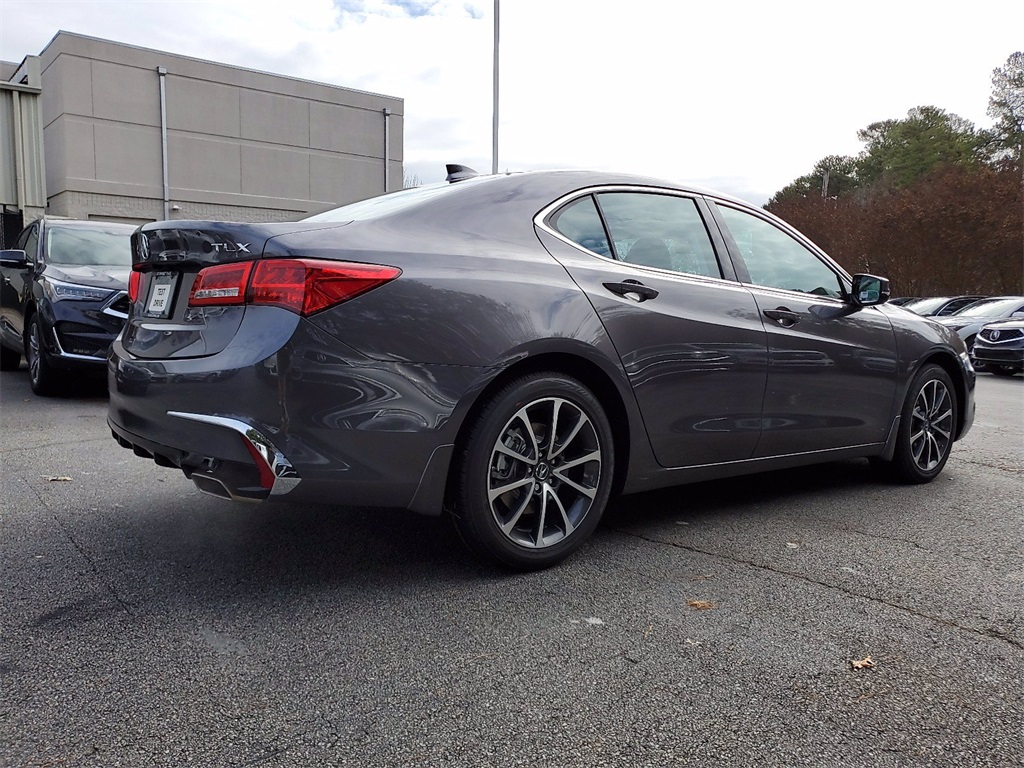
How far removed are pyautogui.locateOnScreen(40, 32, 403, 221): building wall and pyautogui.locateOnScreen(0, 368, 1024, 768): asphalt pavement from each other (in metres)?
25.8

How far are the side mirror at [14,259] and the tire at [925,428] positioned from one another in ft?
24.4

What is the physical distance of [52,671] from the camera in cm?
241

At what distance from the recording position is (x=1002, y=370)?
1512 cm

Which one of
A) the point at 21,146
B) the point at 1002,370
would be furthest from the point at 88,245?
the point at 1002,370

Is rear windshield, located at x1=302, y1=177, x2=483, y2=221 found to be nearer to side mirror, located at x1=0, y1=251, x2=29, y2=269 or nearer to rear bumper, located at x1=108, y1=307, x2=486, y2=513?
rear bumper, located at x1=108, y1=307, x2=486, y2=513

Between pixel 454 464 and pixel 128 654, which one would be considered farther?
pixel 454 464

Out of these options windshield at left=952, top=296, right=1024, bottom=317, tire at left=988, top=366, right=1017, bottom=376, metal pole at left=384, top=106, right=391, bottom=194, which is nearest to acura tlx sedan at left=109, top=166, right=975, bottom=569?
tire at left=988, top=366, right=1017, bottom=376

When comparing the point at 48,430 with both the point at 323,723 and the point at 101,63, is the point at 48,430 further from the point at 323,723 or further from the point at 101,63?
the point at 101,63

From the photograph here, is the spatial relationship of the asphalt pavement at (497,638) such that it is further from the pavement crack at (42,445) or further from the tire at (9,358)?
the tire at (9,358)

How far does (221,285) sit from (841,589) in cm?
244

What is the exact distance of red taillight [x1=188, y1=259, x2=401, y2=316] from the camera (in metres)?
2.81

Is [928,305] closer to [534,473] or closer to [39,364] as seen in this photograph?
[39,364]

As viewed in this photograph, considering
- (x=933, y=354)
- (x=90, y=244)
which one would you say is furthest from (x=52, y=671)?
(x=90, y=244)

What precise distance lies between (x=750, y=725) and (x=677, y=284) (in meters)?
2.00
